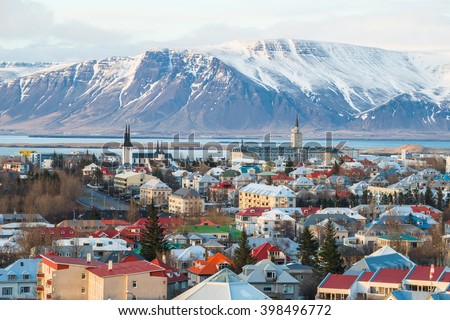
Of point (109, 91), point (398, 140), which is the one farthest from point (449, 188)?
point (109, 91)

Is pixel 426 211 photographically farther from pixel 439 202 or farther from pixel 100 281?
pixel 100 281

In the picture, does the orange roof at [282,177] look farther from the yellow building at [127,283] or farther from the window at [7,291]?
the yellow building at [127,283]

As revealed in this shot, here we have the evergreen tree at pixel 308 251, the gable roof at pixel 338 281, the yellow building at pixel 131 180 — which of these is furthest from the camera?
the yellow building at pixel 131 180

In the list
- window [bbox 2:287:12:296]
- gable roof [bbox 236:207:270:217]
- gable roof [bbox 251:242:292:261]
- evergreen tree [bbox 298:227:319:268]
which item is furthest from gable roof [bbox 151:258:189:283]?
gable roof [bbox 236:207:270:217]

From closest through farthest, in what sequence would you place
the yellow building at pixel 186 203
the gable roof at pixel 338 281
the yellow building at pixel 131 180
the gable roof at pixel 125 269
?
the gable roof at pixel 125 269, the gable roof at pixel 338 281, the yellow building at pixel 186 203, the yellow building at pixel 131 180

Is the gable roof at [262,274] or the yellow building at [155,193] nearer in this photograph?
the gable roof at [262,274]

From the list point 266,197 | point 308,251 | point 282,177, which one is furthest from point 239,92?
point 308,251

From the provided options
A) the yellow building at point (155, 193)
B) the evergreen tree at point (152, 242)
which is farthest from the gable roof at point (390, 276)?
the yellow building at point (155, 193)
